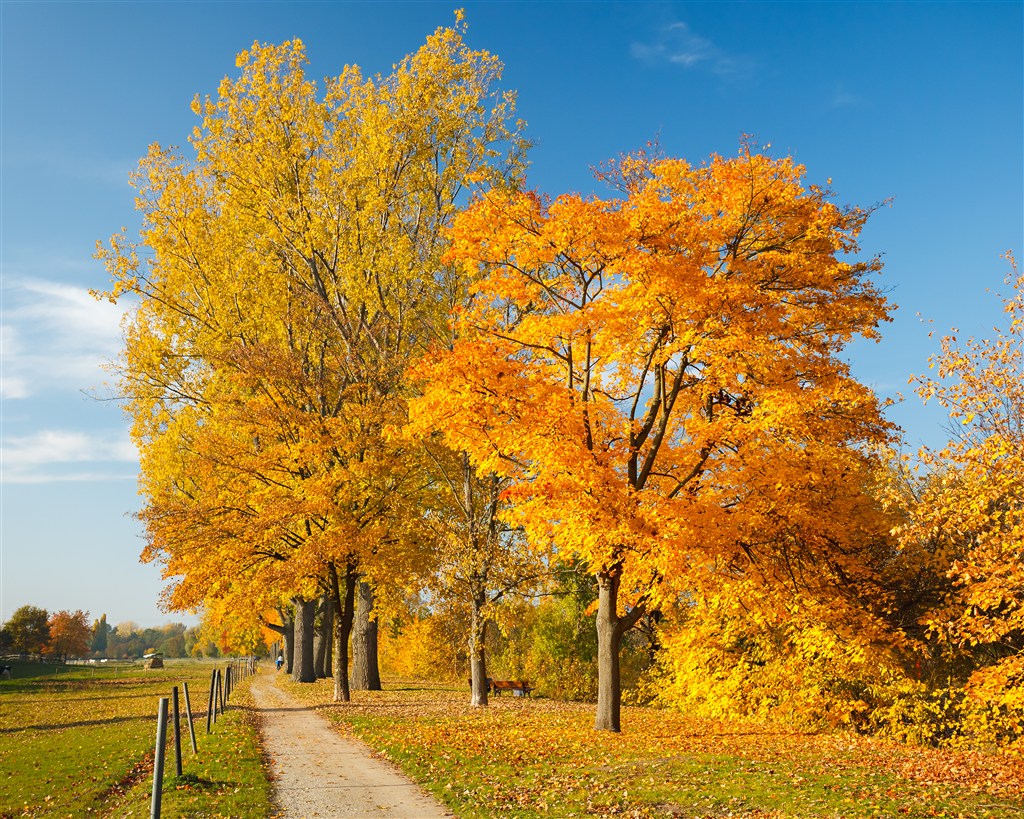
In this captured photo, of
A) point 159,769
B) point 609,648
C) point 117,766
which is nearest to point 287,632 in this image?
point 117,766

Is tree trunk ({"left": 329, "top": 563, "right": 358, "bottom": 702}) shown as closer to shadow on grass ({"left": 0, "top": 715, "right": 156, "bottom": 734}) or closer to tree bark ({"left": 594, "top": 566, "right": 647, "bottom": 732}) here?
shadow on grass ({"left": 0, "top": 715, "right": 156, "bottom": 734})

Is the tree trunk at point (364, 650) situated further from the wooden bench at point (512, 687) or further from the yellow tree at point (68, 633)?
the yellow tree at point (68, 633)

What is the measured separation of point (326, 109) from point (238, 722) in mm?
20217

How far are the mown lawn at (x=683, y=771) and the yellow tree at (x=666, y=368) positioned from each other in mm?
3011

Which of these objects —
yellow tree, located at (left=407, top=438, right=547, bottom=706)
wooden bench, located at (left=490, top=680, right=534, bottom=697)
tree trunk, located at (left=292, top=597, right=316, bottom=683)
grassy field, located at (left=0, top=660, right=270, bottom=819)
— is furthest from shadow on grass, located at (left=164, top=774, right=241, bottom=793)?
tree trunk, located at (left=292, top=597, right=316, bottom=683)

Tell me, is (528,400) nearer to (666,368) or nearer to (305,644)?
(666,368)

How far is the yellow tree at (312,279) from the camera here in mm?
24062

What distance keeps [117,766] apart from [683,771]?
1065cm

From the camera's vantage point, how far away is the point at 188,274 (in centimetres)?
2938

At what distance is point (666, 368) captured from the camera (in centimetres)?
1791

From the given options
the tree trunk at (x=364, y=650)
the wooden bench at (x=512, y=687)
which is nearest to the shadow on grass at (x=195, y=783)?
Answer: the tree trunk at (x=364, y=650)

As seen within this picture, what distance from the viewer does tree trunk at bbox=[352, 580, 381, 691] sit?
31.9 metres

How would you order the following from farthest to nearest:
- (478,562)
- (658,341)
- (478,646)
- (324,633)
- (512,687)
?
(324,633) < (512,687) < (478,646) < (478,562) < (658,341)

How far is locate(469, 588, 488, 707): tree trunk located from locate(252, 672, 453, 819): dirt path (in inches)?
219
